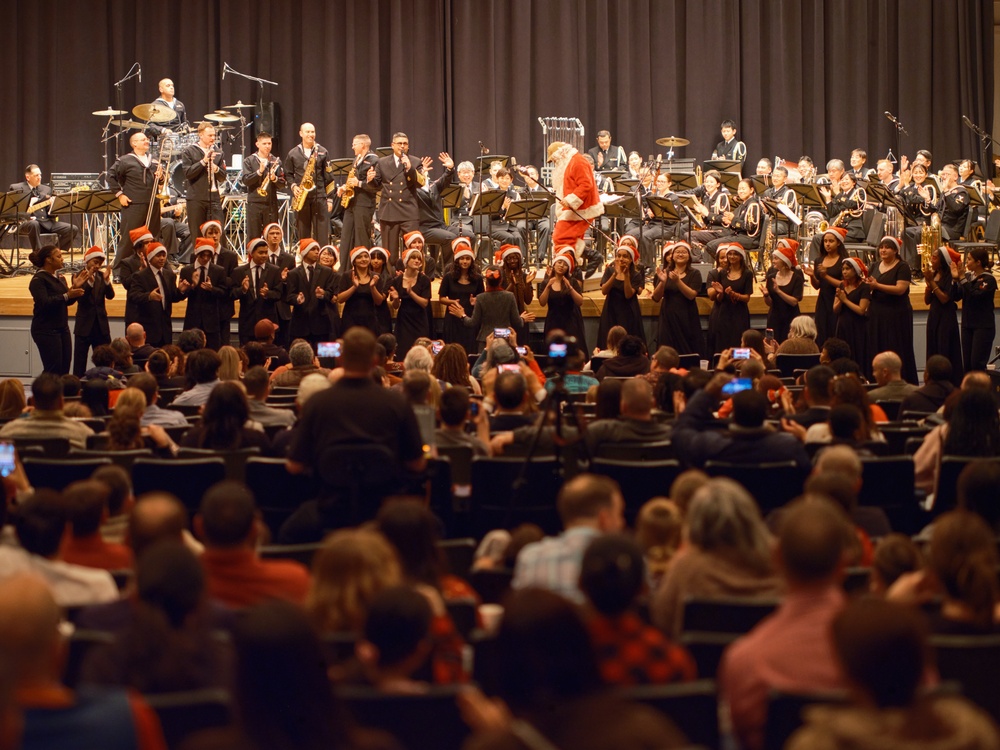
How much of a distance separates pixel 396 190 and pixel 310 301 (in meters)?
3.12

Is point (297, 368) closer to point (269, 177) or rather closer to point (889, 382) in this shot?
point (889, 382)

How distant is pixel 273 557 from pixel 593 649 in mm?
2123

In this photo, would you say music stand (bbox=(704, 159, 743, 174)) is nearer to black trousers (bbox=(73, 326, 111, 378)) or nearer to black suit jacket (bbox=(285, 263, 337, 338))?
black suit jacket (bbox=(285, 263, 337, 338))

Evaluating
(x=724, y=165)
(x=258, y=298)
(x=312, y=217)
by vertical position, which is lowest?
→ (x=258, y=298)

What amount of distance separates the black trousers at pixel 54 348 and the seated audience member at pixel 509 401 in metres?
6.58

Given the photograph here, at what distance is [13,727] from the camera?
2.62 meters

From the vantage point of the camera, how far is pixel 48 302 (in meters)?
12.0

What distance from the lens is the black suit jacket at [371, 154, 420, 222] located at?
15609 mm

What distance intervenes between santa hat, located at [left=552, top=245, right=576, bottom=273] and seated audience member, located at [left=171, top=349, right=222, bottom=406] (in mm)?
5227

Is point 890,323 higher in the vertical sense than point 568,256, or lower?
lower

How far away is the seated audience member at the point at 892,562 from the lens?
4.26m

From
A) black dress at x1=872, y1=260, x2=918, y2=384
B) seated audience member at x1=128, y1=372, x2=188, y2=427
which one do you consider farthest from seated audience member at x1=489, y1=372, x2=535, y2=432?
black dress at x1=872, y1=260, x2=918, y2=384

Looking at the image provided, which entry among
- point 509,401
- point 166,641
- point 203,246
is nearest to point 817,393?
point 509,401

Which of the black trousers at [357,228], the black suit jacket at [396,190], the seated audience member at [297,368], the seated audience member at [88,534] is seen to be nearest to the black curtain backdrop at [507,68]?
the black trousers at [357,228]
